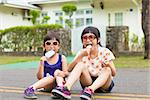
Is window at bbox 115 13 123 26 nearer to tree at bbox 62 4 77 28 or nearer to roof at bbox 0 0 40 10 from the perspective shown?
tree at bbox 62 4 77 28

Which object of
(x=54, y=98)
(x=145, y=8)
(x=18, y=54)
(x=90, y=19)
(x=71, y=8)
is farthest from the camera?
(x=90, y=19)

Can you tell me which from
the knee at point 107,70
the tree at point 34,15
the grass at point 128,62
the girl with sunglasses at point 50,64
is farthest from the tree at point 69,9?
the knee at point 107,70

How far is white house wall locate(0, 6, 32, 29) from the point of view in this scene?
84.9 ft

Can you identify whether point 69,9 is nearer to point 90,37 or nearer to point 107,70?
point 90,37

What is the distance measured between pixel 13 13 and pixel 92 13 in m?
5.79

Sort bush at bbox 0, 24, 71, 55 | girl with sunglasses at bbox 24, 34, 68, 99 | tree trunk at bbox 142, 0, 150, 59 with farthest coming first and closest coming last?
bush at bbox 0, 24, 71, 55 < tree trunk at bbox 142, 0, 150, 59 < girl with sunglasses at bbox 24, 34, 68, 99

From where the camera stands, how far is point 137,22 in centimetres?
2353

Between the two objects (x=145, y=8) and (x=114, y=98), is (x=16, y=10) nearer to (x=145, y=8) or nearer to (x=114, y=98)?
(x=145, y=8)

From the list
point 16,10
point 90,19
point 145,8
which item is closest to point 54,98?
point 145,8

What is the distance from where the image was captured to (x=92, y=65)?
524 centimetres

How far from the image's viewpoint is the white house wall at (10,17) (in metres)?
25.9

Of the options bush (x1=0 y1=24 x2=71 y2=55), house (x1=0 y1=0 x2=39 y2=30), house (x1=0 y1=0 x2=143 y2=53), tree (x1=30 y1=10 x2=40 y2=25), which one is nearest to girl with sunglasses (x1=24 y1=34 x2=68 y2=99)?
bush (x1=0 y1=24 x2=71 y2=55)

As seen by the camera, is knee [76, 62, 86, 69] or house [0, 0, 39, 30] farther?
house [0, 0, 39, 30]

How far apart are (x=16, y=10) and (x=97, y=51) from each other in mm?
22596
